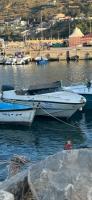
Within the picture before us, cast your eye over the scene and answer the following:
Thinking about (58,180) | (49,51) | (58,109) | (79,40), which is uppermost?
(58,180)

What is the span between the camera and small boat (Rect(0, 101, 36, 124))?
37.5 meters

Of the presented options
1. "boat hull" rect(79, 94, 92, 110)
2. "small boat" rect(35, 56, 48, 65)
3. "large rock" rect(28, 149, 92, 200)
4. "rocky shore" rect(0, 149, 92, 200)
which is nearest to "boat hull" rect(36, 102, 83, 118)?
"boat hull" rect(79, 94, 92, 110)

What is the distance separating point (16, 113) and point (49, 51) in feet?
292

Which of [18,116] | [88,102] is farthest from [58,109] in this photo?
[88,102]

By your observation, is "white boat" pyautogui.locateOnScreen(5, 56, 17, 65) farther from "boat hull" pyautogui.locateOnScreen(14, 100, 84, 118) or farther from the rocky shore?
the rocky shore

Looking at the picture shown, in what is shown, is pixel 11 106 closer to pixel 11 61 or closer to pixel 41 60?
pixel 11 61

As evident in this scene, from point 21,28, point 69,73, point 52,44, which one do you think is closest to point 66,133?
point 69,73

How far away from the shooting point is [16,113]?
3769 centimetres

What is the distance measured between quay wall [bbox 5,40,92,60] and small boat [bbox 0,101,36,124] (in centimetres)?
8355

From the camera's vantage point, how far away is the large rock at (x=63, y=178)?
8.40m

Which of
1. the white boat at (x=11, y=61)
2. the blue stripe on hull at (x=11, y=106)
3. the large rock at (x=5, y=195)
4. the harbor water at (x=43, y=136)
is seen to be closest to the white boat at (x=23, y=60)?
the white boat at (x=11, y=61)

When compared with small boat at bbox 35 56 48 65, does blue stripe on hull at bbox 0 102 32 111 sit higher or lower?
higher

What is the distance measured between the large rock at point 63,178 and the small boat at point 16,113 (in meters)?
28.5

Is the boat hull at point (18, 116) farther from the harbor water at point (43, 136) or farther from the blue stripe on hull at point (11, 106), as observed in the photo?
the harbor water at point (43, 136)
